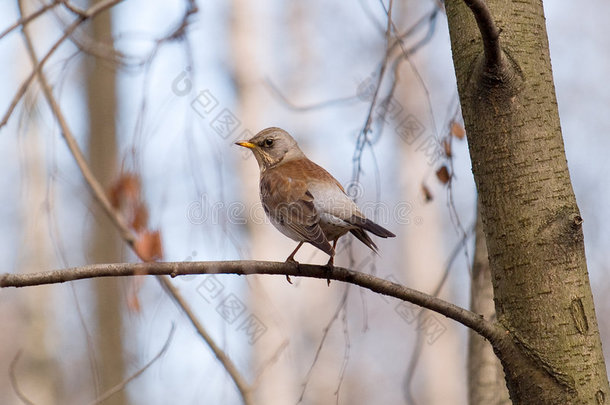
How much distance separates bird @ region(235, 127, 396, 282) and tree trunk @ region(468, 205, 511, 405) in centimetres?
74

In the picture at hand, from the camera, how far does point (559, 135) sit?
7.97 ft

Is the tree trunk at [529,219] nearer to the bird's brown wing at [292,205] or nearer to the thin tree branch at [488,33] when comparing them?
the thin tree branch at [488,33]

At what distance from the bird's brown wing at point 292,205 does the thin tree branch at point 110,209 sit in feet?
2.49

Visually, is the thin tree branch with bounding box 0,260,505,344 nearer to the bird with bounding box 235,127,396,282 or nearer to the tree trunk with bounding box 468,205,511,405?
the bird with bounding box 235,127,396,282

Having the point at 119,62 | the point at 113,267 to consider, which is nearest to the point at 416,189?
the point at 119,62

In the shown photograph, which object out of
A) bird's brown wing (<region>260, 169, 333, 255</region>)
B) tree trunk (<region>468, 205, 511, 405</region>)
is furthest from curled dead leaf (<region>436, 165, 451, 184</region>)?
bird's brown wing (<region>260, 169, 333, 255</region>)

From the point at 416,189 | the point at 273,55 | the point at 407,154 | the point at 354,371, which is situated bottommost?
the point at 354,371

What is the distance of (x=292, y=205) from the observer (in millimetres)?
3746

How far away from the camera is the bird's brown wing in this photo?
3.40m

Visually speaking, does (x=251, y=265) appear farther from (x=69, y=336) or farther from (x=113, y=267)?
(x=69, y=336)

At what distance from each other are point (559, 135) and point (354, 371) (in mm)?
13020

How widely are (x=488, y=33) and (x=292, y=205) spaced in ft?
5.86

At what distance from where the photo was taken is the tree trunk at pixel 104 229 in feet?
21.4

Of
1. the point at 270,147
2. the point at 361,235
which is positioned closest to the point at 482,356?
the point at 361,235
